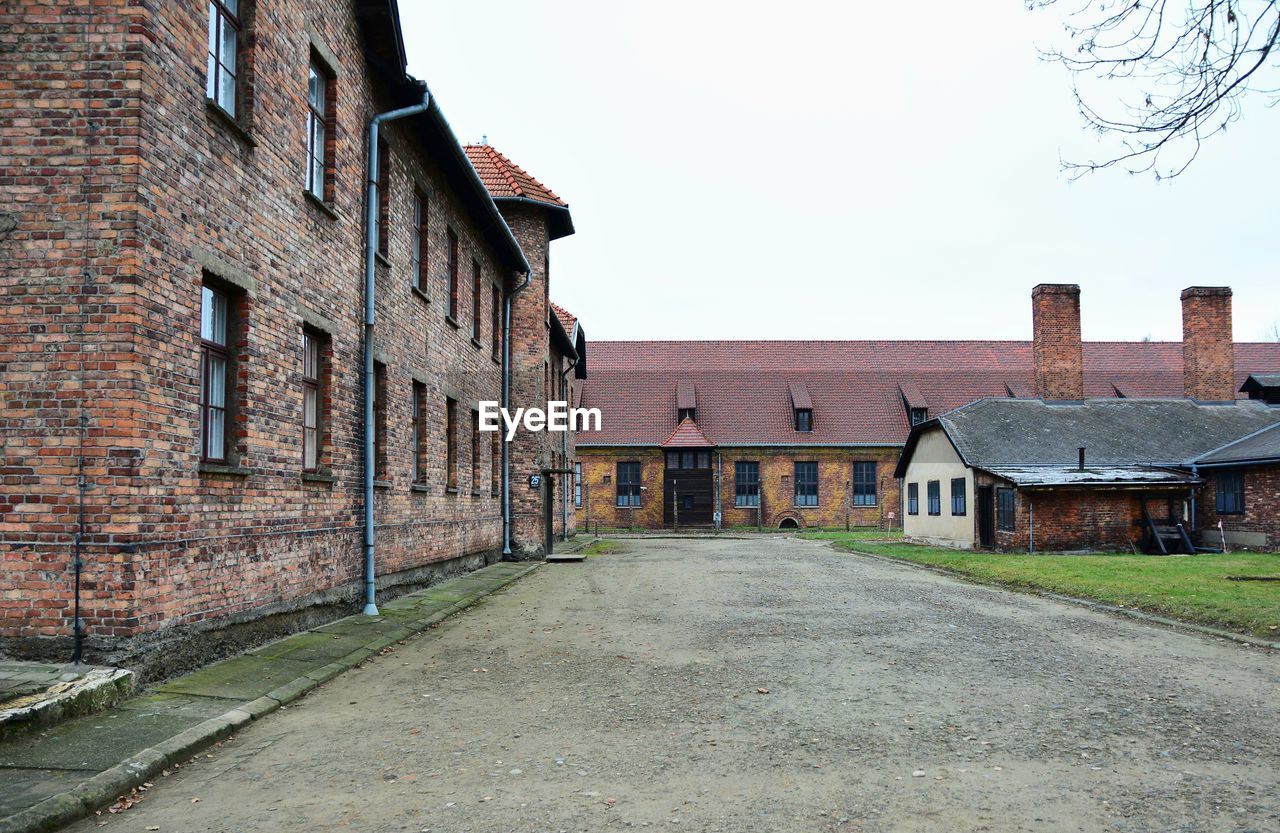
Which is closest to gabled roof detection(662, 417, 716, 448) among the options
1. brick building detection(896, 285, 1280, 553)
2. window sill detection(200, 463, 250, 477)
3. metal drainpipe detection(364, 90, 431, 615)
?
brick building detection(896, 285, 1280, 553)

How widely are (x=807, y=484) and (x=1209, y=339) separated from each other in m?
17.4

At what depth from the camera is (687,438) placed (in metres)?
44.8

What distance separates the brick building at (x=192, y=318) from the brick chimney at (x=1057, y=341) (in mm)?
28504

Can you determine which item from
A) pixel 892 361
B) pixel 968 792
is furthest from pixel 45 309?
pixel 892 361

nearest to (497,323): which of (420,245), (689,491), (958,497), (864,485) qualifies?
(420,245)

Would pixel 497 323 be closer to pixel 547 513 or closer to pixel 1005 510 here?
pixel 547 513

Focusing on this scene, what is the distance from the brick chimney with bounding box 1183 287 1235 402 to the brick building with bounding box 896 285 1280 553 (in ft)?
11.7

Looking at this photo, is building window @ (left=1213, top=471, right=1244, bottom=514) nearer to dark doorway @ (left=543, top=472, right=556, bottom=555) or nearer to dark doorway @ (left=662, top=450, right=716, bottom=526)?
dark doorway @ (left=543, top=472, right=556, bottom=555)

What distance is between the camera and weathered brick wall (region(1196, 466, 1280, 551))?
24.8m

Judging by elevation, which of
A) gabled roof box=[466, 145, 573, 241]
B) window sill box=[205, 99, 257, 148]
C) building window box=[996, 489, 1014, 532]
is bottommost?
building window box=[996, 489, 1014, 532]

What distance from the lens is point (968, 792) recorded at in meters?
4.59

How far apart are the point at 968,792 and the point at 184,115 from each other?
285 inches

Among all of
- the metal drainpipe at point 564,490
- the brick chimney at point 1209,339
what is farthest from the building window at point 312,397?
the brick chimney at point 1209,339

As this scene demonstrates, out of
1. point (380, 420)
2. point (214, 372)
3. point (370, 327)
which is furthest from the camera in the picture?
point (380, 420)
